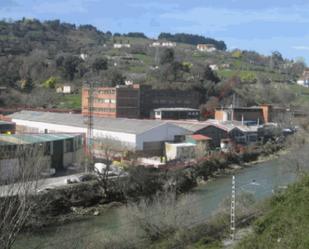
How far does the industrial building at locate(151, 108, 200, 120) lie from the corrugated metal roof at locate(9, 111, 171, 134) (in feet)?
22.3

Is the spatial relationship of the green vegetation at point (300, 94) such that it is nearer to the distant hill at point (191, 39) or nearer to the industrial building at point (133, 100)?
the industrial building at point (133, 100)

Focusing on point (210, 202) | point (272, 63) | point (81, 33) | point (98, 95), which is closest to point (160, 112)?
point (98, 95)

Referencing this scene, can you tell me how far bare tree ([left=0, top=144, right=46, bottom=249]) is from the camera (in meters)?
6.75

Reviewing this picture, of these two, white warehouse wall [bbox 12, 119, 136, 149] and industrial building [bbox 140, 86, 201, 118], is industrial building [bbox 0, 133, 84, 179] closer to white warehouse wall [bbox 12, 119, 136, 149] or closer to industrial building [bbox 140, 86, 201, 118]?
white warehouse wall [bbox 12, 119, 136, 149]

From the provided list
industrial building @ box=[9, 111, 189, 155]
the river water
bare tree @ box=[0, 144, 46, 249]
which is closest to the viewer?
bare tree @ box=[0, 144, 46, 249]

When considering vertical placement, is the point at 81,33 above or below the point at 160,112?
above

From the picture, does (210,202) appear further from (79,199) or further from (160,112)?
(160,112)

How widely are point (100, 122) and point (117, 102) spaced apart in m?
6.44

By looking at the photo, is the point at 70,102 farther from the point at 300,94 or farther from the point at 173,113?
the point at 300,94

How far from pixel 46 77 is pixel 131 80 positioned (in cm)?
982

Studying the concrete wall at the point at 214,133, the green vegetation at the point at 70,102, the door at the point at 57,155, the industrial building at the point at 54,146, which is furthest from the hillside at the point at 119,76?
the door at the point at 57,155

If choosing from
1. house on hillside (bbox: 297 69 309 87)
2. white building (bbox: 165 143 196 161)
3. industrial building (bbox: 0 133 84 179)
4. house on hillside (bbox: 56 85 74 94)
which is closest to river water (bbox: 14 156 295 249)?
white building (bbox: 165 143 196 161)

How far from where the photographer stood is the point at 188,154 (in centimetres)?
2672

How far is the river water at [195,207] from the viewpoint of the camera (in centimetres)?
1316
